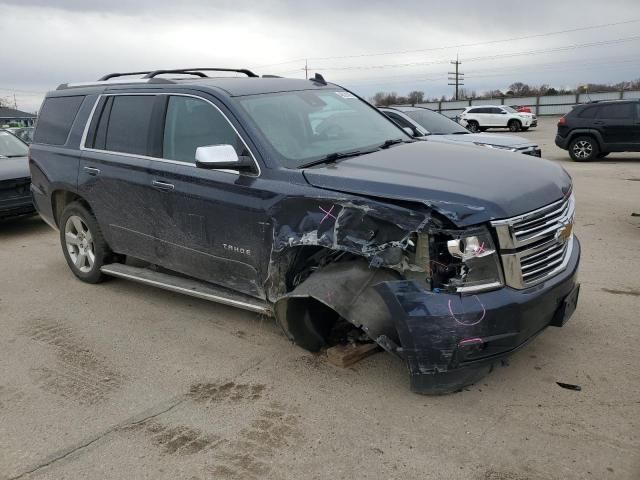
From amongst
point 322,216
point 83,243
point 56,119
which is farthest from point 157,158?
point 56,119

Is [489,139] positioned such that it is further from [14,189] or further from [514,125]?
[514,125]

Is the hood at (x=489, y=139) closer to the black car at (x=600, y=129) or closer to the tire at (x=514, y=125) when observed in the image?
the black car at (x=600, y=129)

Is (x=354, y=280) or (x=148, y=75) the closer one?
→ (x=354, y=280)

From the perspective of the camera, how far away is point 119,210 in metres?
5.11

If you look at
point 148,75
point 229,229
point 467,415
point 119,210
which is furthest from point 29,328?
point 467,415

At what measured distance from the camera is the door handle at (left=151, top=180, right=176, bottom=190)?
14.7 feet

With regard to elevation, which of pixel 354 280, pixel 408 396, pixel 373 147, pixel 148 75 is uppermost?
pixel 148 75

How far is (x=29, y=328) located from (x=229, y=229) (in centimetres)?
213

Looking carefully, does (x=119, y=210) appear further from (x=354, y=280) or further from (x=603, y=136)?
(x=603, y=136)

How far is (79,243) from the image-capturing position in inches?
231

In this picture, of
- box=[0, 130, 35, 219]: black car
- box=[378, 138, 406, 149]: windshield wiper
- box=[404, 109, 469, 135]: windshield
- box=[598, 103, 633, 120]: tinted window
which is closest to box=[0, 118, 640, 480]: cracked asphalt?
box=[378, 138, 406, 149]: windshield wiper

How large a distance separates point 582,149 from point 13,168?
46.4 ft

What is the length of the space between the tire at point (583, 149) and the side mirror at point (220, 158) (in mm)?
14390

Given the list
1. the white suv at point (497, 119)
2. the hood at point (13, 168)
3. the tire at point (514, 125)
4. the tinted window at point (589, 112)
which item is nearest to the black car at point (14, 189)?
the hood at point (13, 168)
